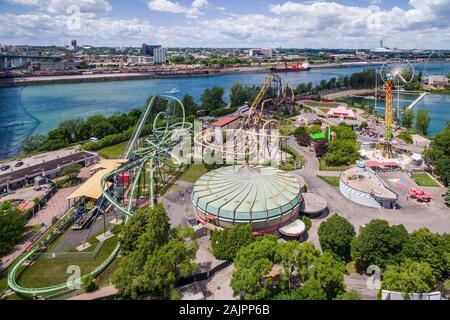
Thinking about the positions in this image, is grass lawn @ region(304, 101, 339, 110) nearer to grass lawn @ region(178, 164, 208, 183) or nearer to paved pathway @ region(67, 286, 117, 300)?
grass lawn @ region(178, 164, 208, 183)

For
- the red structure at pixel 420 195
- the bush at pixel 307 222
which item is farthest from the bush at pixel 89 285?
the red structure at pixel 420 195

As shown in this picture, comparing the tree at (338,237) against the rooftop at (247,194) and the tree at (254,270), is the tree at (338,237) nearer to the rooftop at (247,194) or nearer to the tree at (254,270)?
the rooftop at (247,194)

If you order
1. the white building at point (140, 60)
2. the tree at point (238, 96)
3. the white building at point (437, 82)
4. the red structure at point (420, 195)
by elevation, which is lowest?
the red structure at point (420, 195)

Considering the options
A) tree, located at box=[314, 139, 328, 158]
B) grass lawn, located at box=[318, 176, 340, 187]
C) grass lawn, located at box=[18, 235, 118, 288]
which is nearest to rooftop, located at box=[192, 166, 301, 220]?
grass lawn, located at box=[318, 176, 340, 187]

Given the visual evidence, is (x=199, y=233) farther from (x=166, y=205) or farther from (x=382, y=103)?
(x=382, y=103)

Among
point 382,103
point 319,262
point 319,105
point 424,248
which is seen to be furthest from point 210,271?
point 382,103

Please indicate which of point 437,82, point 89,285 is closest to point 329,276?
point 89,285

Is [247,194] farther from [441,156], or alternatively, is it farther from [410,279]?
[441,156]
